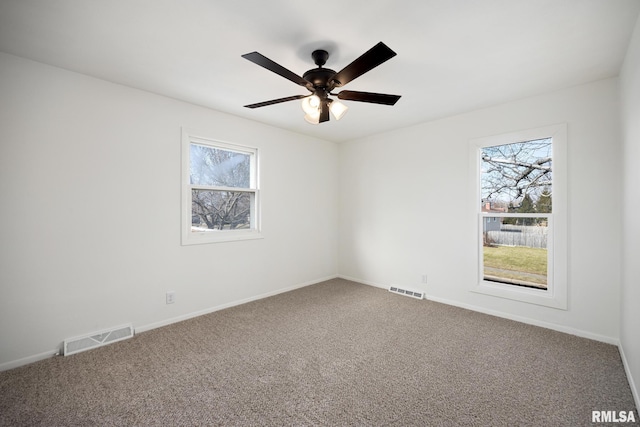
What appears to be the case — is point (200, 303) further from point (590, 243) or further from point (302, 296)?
point (590, 243)

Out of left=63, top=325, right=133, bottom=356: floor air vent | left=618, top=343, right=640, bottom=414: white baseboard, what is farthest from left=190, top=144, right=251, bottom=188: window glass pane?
left=618, top=343, right=640, bottom=414: white baseboard

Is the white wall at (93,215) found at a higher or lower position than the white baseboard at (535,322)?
higher

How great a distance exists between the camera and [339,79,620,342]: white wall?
8.89ft

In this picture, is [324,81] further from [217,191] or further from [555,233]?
[555,233]

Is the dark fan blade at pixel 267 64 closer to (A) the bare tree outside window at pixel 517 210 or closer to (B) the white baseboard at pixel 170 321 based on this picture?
(A) the bare tree outside window at pixel 517 210

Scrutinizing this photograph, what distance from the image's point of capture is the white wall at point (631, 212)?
73.4 inches

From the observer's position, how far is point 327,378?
7.06ft

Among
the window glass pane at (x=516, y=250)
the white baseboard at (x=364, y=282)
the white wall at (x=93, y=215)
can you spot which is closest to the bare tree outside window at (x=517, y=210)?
the window glass pane at (x=516, y=250)

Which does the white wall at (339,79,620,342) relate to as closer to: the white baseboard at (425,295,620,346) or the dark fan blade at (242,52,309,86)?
the white baseboard at (425,295,620,346)

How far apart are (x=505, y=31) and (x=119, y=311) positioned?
405 cm

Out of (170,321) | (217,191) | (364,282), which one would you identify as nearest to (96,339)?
(170,321)

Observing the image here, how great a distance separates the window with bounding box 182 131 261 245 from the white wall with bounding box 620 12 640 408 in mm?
3672

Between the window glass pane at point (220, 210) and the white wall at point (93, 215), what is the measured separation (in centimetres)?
25

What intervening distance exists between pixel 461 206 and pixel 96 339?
166 inches
